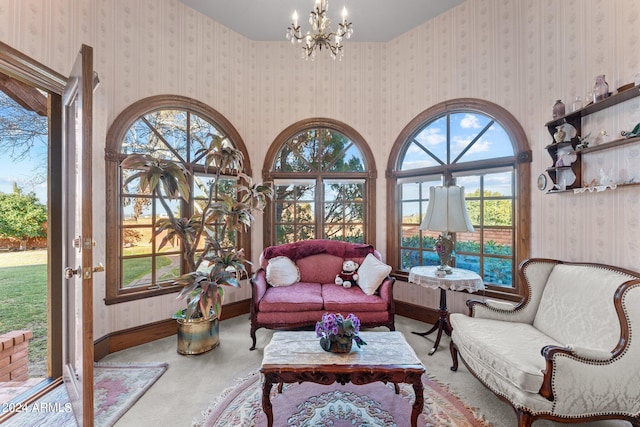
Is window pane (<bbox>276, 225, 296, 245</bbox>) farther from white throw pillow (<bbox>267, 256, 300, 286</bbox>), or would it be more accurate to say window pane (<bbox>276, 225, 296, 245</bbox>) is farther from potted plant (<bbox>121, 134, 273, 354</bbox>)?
potted plant (<bbox>121, 134, 273, 354</bbox>)

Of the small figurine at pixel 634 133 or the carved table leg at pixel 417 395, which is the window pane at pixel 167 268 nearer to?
the carved table leg at pixel 417 395

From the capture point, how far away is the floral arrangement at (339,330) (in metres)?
1.81

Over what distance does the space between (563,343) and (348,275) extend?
79.9 inches

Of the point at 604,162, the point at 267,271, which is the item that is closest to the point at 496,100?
the point at 604,162

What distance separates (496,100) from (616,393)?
2809 mm

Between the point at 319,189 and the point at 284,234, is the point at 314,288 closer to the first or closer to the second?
the point at 284,234

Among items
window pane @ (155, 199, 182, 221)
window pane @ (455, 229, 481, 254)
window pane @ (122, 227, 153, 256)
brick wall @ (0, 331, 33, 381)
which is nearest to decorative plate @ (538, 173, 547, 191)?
window pane @ (455, 229, 481, 254)

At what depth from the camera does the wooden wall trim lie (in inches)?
106

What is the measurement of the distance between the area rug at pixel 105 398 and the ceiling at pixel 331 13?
13.3 ft

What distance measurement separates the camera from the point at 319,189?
409 cm

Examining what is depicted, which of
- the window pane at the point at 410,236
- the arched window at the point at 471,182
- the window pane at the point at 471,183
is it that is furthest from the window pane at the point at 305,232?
the window pane at the point at 471,183

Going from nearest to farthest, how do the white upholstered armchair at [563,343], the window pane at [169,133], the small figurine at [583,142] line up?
the white upholstered armchair at [563,343], the small figurine at [583,142], the window pane at [169,133]

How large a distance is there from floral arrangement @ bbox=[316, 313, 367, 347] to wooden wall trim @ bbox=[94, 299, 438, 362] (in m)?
2.02

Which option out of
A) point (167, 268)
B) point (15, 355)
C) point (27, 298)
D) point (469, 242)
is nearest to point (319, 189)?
point (469, 242)
